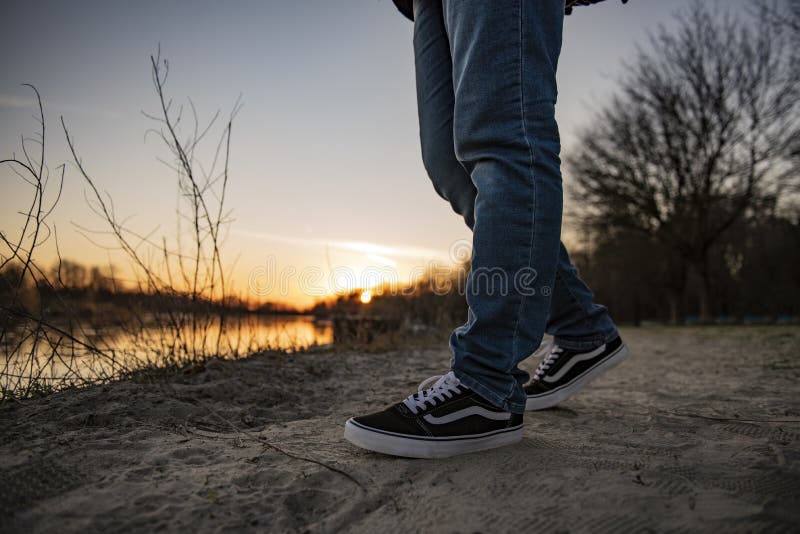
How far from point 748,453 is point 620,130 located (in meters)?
14.9

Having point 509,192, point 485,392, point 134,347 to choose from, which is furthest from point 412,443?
point 134,347

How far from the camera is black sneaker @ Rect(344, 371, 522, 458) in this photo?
1026mm

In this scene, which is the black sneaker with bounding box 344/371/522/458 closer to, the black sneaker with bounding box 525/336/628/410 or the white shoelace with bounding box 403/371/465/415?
the white shoelace with bounding box 403/371/465/415

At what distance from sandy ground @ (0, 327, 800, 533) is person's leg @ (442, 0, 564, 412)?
0.24 m

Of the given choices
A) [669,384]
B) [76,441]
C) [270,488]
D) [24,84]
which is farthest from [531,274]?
[24,84]

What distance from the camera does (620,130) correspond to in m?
13.9

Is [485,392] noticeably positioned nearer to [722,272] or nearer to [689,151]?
[689,151]

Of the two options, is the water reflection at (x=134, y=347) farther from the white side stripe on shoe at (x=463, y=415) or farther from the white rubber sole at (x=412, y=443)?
the white side stripe on shoe at (x=463, y=415)

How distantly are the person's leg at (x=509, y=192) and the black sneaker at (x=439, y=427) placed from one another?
38mm

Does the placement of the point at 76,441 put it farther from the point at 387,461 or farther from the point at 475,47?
the point at 475,47

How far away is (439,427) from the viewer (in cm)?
104

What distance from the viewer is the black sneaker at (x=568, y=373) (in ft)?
4.89

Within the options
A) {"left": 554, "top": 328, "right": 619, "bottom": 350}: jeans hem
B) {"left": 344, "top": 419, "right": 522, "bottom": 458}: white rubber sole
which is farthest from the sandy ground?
{"left": 554, "top": 328, "right": 619, "bottom": 350}: jeans hem

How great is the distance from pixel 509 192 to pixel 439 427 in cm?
56
